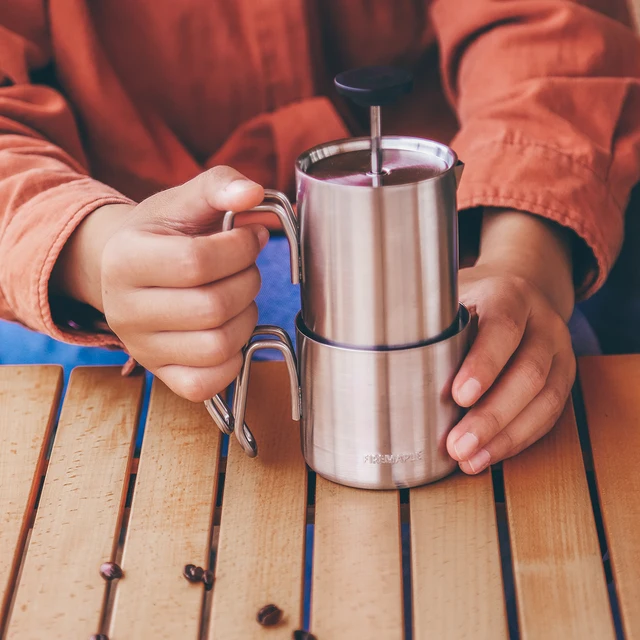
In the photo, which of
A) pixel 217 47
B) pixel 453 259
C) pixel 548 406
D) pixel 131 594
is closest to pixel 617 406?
pixel 548 406

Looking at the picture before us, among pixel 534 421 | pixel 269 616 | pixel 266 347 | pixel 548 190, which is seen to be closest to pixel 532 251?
pixel 548 190

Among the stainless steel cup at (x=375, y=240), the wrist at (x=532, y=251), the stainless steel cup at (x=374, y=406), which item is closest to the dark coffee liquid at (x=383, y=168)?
the stainless steel cup at (x=375, y=240)

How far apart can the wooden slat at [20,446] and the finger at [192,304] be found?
0.15 meters

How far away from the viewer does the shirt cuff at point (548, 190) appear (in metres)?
0.71

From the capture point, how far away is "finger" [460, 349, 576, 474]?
0.58m

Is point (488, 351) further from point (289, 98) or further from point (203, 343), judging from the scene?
point (289, 98)

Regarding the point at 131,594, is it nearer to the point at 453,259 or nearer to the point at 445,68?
the point at 453,259

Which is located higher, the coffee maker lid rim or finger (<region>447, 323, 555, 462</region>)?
the coffee maker lid rim

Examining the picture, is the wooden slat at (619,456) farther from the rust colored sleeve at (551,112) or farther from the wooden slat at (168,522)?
the wooden slat at (168,522)

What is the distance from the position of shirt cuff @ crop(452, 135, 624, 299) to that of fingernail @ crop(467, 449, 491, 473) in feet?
0.76

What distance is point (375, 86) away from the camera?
469mm

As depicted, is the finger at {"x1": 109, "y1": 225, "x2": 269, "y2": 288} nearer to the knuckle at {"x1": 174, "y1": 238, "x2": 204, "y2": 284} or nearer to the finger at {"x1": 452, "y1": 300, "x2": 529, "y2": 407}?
the knuckle at {"x1": 174, "y1": 238, "x2": 204, "y2": 284}

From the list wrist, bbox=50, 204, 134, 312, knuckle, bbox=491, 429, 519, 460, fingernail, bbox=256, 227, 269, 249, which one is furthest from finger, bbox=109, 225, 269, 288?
knuckle, bbox=491, 429, 519, 460

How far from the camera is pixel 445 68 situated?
0.93 metres
